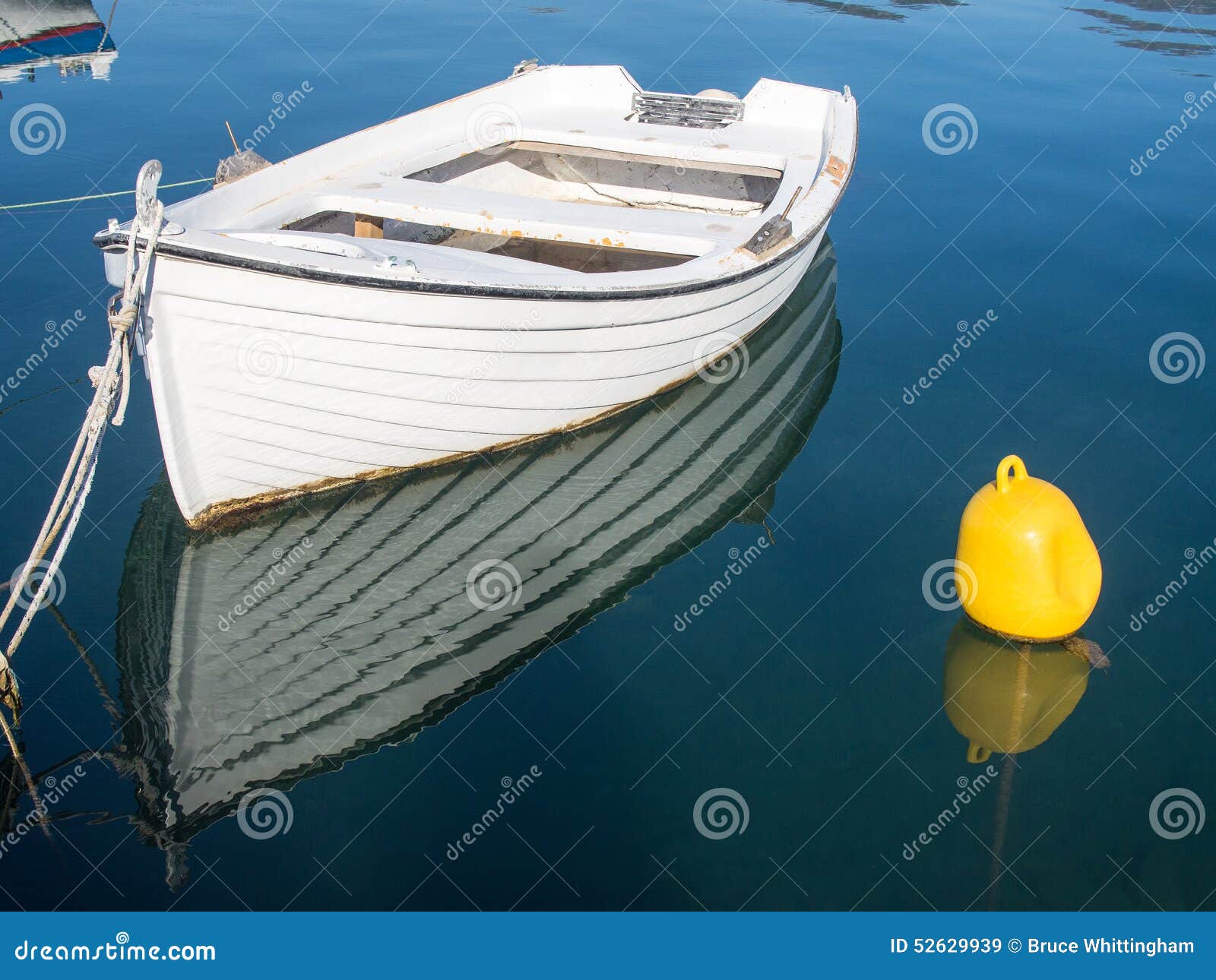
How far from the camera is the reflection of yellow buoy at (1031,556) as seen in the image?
4523 mm

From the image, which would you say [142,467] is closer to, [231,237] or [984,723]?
[231,237]

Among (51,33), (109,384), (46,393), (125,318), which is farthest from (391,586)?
(51,33)

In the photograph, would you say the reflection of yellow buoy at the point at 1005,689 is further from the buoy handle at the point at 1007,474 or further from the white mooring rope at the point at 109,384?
the white mooring rope at the point at 109,384

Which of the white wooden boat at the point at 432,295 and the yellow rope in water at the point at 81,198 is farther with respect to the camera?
the yellow rope in water at the point at 81,198

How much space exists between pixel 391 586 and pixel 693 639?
147cm

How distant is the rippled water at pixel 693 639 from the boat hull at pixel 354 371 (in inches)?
9.0

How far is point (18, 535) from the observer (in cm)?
536

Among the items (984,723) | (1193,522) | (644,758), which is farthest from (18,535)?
(1193,522)

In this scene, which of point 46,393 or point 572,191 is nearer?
point 46,393

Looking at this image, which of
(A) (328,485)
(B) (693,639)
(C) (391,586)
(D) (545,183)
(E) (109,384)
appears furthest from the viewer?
(D) (545,183)

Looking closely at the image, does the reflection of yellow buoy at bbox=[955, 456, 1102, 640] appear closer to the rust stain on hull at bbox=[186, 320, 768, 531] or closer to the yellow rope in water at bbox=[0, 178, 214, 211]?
the rust stain on hull at bbox=[186, 320, 768, 531]

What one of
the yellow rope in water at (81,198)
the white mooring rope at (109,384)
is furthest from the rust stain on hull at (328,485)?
the yellow rope in water at (81,198)

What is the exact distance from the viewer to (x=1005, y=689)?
182 inches

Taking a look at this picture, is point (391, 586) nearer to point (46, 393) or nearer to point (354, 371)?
point (354, 371)
